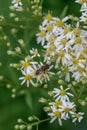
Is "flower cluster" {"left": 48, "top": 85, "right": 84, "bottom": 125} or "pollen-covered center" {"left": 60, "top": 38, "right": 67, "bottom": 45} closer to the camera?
"flower cluster" {"left": 48, "top": 85, "right": 84, "bottom": 125}

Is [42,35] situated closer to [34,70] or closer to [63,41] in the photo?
[63,41]

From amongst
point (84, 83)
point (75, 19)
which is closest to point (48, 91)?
point (84, 83)

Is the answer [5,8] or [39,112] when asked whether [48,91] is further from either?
[5,8]

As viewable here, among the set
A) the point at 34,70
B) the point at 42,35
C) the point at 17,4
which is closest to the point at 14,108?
the point at 34,70

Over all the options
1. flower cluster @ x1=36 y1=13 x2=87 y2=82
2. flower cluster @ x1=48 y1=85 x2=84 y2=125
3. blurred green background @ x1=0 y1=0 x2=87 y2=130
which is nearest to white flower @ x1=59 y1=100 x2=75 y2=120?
flower cluster @ x1=48 y1=85 x2=84 y2=125

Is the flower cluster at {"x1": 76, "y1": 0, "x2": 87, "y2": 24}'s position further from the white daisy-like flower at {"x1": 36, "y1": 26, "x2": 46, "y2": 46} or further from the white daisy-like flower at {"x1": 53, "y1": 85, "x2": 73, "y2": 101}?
the white daisy-like flower at {"x1": 53, "y1": 85, "x2": 73, "y2": 101}

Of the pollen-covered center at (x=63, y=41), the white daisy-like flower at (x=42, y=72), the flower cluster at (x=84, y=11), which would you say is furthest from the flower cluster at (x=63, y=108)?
the flower cluster at (x=84, y=11)
